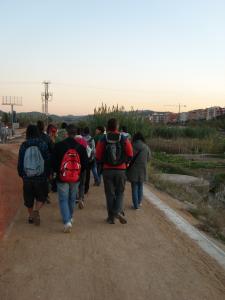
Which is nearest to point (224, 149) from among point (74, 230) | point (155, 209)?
point (155, 209)

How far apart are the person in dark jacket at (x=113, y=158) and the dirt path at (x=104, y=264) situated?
0.59 metres

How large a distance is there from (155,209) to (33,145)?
3569 millimetres

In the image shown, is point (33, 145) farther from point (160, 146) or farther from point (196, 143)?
point (196, 143)

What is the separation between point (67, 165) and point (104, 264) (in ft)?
7.20

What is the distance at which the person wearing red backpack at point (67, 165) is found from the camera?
8.26 meters

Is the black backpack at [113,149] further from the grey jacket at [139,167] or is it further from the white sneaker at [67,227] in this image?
the grey jacket at [139,167]

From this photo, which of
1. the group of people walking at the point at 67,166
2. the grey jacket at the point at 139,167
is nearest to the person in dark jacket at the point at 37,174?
the group of people walking at the point at 67,166

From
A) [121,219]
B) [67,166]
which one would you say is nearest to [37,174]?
[67,166]

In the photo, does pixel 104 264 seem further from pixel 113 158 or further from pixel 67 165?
pixel 113 158

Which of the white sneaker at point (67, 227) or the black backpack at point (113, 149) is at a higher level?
the black backpack at point (113, 149)

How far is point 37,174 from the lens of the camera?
27.9ft

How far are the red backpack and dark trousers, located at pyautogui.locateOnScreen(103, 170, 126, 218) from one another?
76 cm

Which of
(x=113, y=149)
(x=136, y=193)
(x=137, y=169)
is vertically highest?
(x=113, y=149)

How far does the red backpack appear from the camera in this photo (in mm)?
8242
